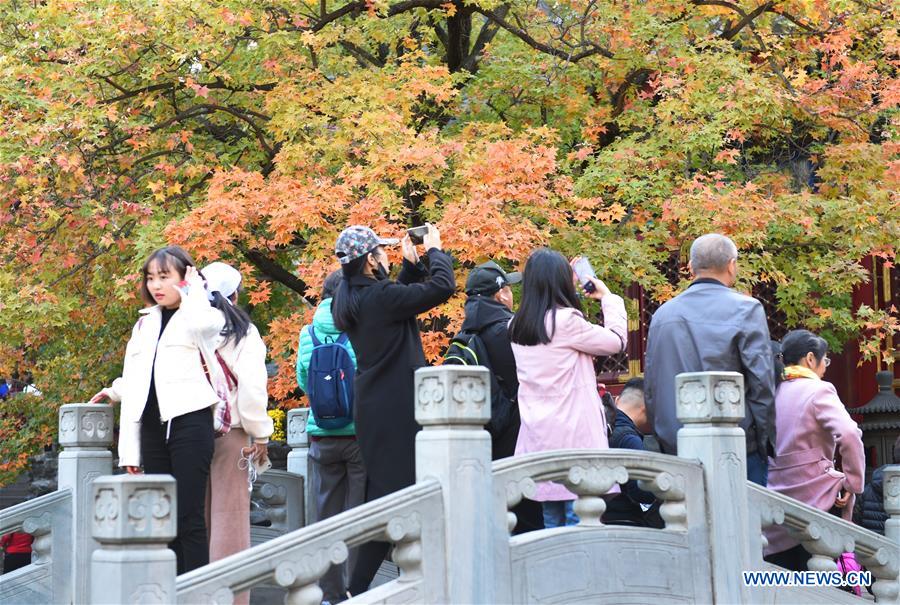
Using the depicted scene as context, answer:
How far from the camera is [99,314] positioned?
1221 cm

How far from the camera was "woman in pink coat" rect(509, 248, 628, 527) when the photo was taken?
6043mm

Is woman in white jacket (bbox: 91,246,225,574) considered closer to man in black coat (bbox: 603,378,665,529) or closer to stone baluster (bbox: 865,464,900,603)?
man in black coat (bbox: 603,378,665,529)

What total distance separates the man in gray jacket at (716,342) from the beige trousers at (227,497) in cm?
220

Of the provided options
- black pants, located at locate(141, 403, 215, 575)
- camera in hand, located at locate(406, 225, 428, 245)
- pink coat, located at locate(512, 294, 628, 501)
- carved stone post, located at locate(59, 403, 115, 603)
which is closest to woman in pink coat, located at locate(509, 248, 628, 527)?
pink coat, located at locate(512, 294, 628, 501)

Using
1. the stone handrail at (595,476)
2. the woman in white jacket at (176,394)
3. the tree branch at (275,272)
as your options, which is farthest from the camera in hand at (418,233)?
the tree branch at (275,272)

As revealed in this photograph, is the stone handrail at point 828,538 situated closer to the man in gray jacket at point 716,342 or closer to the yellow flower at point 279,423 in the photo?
the man in gray jacket at point 716,342

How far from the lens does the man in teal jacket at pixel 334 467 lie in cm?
666

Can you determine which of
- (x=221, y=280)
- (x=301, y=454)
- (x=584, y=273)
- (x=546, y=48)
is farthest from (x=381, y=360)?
(x=546, y=48)

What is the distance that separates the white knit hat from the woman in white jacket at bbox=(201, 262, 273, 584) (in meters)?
0.09

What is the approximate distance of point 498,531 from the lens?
5.55 meters

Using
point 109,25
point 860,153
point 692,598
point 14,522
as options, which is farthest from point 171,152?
point 692,598

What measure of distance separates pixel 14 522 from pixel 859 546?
16.2 ft

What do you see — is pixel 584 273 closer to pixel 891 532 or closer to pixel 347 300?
pixel 347 300

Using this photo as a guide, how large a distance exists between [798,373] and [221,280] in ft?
10.4
